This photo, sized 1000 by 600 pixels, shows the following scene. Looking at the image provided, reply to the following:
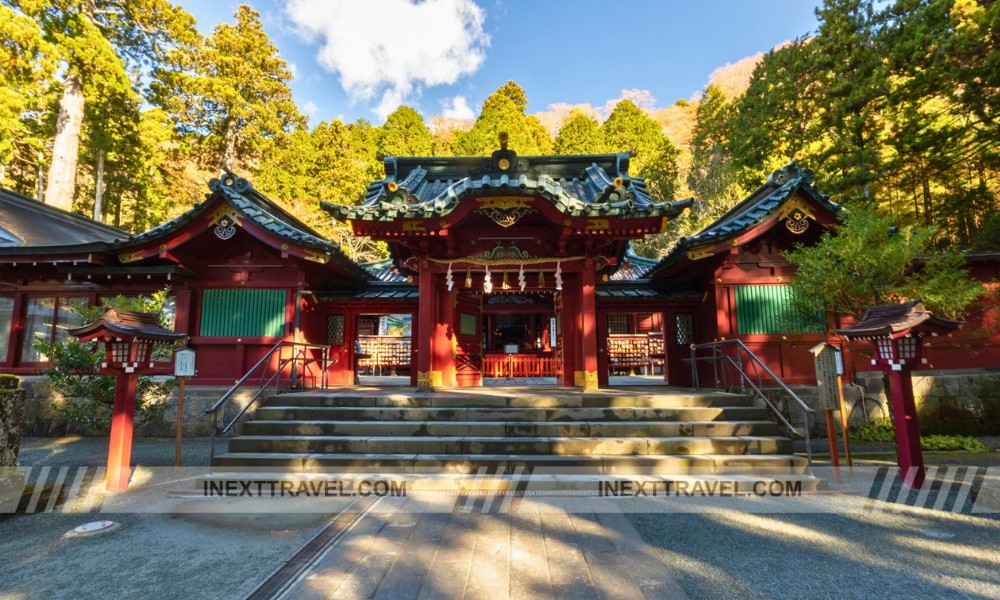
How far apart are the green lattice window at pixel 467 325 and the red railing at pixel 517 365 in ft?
19.2

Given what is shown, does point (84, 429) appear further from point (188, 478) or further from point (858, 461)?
point (858, 461)

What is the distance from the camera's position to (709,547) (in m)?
4.07

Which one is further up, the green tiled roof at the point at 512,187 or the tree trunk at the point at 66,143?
the tree trunk at the point at 66,143

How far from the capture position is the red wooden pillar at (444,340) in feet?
31.7

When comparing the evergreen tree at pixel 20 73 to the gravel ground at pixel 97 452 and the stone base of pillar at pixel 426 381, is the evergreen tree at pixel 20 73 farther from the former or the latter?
the stone base of pillar at pixel 426 381

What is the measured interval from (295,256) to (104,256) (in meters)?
4.59

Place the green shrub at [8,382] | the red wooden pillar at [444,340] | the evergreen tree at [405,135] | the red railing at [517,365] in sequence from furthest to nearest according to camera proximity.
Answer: the evergreen tree at [405,135]
the red railing at [517,365]
the red wooden pillar at [444,340]
the green shrub at [8,382]

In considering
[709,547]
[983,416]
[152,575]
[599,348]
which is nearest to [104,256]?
[152,575]

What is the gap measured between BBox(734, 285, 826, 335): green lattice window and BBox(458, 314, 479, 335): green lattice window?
6.49m

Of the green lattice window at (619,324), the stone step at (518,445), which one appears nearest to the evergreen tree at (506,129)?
the green lattice window at (619,324)

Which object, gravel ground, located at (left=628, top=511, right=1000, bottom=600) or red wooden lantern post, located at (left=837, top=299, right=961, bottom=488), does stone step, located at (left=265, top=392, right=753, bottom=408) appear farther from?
gravel ground, located at (left=628, top=511, right=1000, bottom=600)

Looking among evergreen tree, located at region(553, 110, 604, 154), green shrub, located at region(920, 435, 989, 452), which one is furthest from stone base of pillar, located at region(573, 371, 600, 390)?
evergreen tree, located at region(553, 110, 604, 154)

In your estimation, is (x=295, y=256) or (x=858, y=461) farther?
(x=295, y=256)

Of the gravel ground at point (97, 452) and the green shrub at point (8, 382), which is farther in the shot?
the gravel ground at point (97, 452)
